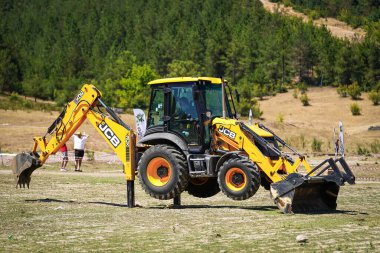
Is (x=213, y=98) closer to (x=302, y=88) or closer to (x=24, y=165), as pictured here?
(x=24, y=165)

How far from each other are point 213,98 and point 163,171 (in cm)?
216

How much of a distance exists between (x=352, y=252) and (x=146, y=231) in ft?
13.7

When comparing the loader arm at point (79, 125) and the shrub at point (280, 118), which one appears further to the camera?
the shrub at point (280, 118)

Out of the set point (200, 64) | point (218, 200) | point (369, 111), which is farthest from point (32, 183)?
point (200, 64)

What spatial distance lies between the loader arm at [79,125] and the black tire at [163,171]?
384mm

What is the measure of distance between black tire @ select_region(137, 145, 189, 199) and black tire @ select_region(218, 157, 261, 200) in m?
1.00

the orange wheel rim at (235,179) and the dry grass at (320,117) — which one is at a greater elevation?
the dry grass at (320,117)

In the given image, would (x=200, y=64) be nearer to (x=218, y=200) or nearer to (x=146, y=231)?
(x=218, y=200)

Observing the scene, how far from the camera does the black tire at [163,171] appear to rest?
1961 cm

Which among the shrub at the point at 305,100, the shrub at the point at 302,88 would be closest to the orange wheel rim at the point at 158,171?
the shrub at the point at 305,100

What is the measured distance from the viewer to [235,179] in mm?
19125

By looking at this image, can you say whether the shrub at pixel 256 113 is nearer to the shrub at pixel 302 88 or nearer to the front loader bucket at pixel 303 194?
the shrub at pixel 302 88

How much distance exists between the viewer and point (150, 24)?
127 m

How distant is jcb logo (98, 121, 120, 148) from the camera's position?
20.9m
